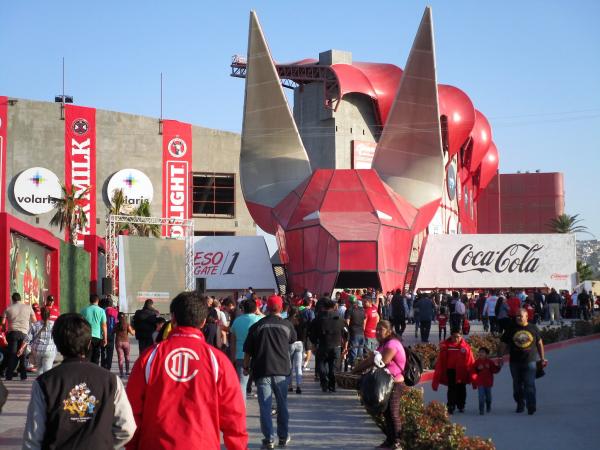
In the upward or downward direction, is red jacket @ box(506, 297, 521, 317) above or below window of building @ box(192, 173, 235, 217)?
below

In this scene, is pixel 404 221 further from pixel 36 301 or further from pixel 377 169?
pixel 36 301

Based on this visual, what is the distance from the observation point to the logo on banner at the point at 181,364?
4.91 meters

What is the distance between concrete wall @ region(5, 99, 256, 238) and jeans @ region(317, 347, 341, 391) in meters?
46.7

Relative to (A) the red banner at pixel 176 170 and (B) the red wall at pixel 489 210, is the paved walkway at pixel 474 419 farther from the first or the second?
(B) the red wall at pixel 489 210

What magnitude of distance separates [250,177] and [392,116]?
697cm

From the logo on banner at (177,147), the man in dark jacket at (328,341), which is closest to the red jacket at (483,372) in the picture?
the man in dark jacket at (328,341)

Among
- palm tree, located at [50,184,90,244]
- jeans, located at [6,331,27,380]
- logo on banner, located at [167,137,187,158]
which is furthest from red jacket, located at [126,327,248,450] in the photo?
logo on banner, located at [167,137,187,158]

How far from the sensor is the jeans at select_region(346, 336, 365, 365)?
17.4 meters

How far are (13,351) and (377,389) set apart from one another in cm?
848

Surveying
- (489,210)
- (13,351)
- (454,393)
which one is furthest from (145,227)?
(489,210)

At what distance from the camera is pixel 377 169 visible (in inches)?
1805

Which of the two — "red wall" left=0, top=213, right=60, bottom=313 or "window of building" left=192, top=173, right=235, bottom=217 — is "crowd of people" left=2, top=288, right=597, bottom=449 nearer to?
"red wall" left=0, top=213, right=60, bottom=313

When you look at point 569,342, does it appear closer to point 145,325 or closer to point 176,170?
point 145,325

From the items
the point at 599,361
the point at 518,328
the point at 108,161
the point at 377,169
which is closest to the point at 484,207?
the point at 108,161
